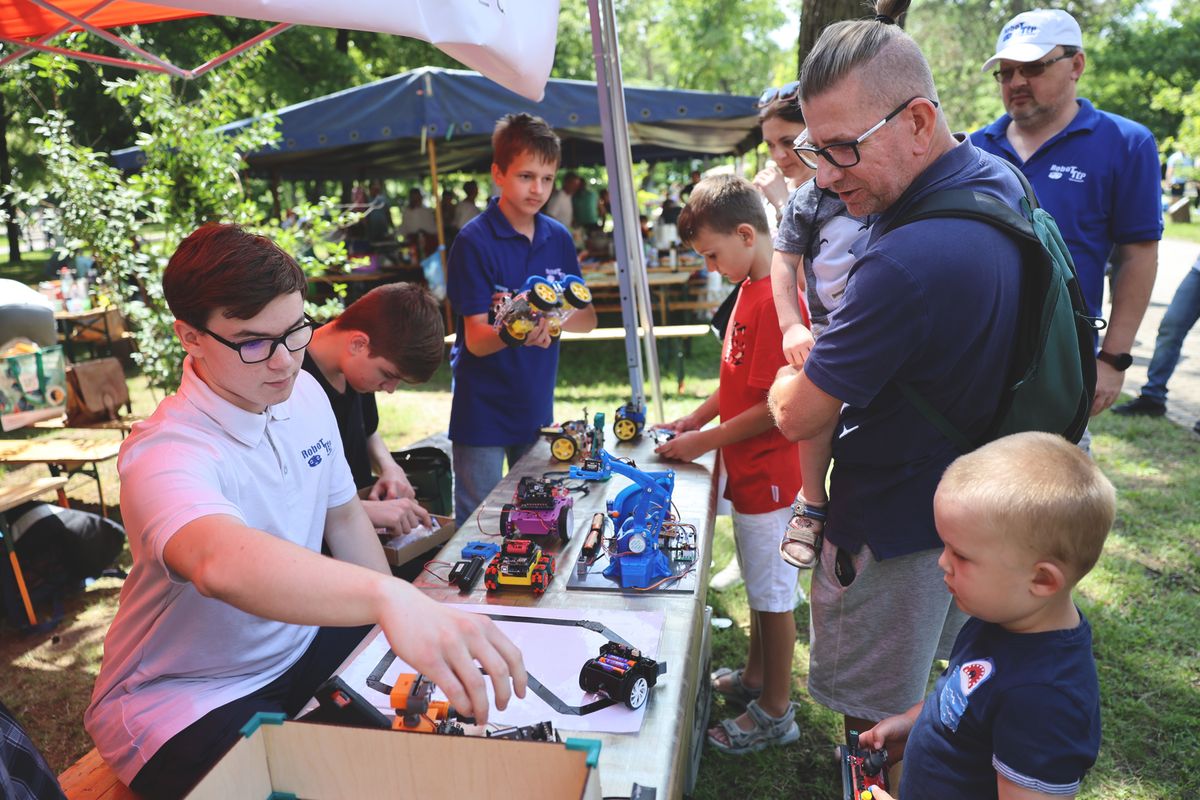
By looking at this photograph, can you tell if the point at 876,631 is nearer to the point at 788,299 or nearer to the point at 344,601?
the point at 788,299

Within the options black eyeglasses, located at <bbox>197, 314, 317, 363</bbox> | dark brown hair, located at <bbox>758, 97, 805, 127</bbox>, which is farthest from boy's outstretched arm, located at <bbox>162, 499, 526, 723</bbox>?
dark brown hair, located at <bbox>758, 97, 805, 127</bbox>

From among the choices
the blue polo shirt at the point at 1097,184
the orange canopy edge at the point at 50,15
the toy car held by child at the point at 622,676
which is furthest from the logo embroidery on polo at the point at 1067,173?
the orange canopy edge at the point at 50,15

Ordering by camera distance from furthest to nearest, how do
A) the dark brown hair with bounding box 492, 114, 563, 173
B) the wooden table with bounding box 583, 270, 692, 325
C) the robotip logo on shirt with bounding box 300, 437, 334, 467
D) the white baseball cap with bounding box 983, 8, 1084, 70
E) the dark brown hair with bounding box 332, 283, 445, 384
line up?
the wooden table with bounding box 583, 270, 692, 325, the dark brown hair with bounding box 492, 114, 563, 173, the white baseball cap with bounding box 983, 8, 1084, 70, the dark brown hair with bounding box 332, 283, 445, 384, the robotip logo on shirt with bounding box 300, 437, 334, 467

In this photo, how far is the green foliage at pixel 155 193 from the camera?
5.53 meters

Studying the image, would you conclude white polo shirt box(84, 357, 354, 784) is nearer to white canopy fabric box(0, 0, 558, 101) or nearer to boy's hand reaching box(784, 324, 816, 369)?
white canopy fabric box(0, 0, 558, 101)

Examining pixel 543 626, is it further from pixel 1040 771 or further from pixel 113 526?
pixel 113 526

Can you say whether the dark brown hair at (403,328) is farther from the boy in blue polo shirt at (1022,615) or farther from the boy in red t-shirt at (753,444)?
the boy in blue polo shirt at (1022,615)

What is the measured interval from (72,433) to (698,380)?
6.02 meters

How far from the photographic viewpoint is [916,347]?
1.60 metres

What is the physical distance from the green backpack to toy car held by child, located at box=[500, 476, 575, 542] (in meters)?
1.01

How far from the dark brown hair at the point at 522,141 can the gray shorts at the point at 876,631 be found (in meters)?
1.92

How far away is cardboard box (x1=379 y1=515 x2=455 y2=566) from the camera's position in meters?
2.64

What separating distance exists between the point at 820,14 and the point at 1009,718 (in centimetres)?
464

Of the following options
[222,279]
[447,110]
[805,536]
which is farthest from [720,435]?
[447,110]
